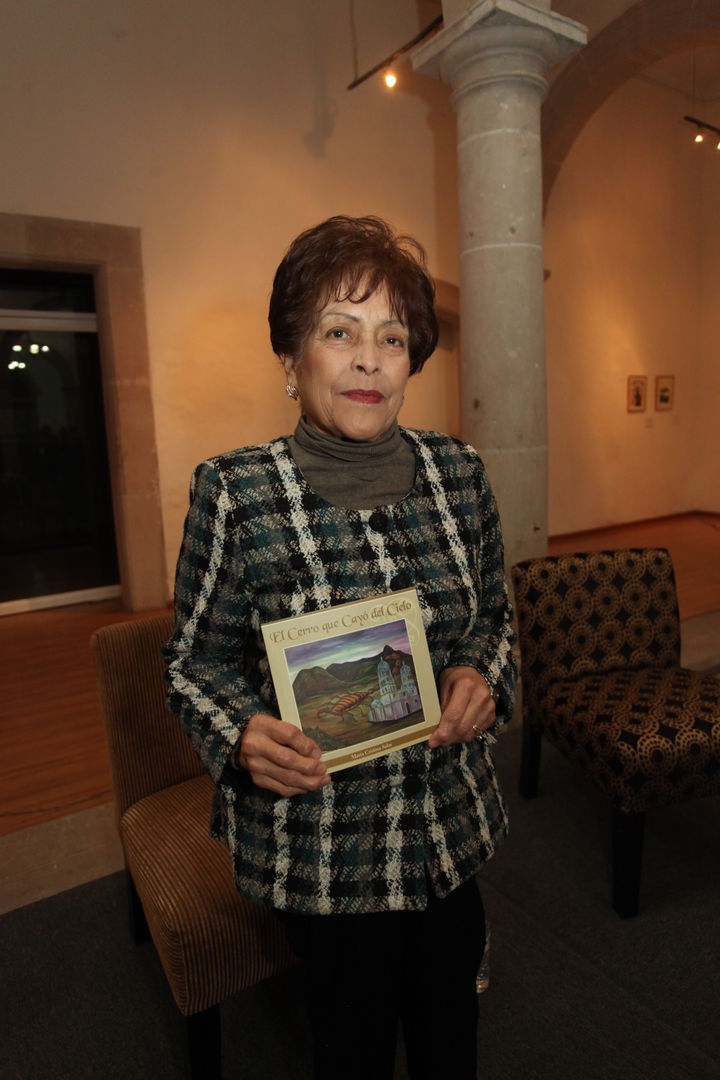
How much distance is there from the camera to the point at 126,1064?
1727 millimetres

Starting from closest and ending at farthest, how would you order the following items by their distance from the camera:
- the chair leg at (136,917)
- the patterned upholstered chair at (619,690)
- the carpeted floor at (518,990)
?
the carpeted floor at (518,990) < the chair leg at (136,917) < the patterned upholstered chair at (619,690)

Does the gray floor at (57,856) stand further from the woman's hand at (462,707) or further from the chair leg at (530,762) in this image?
the woman's hand at (462,707)

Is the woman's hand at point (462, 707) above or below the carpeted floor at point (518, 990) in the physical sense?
above

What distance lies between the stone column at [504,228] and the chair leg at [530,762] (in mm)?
1524

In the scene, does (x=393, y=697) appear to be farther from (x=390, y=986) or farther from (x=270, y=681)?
(x=390, y=986)

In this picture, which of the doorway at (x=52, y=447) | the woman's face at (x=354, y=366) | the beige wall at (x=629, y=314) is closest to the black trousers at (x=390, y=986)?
the woman's face at (x=354, y=366)

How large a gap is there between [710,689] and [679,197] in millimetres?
9248

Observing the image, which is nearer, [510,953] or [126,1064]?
[126,1064]

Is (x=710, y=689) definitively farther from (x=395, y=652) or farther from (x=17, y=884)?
(x=17, y=884)

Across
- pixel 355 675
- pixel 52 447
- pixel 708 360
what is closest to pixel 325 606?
pixel 355 675

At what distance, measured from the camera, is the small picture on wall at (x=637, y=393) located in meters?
9.38

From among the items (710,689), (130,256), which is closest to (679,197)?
(130,256)

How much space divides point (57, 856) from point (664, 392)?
945 centimetres

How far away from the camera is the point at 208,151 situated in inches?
232
